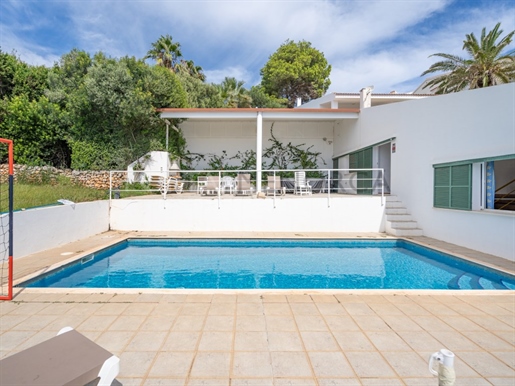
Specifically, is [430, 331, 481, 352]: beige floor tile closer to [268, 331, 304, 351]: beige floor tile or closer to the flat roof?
[268, 331, 304, 351]: beige floor tile

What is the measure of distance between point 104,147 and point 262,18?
9771mm

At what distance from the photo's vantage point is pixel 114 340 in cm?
270

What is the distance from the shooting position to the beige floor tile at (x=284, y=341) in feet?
8.48

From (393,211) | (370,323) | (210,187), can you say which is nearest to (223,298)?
(370,323)

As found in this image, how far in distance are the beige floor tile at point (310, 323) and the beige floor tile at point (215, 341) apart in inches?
31.7

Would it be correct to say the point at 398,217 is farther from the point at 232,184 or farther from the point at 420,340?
the point at 420,340

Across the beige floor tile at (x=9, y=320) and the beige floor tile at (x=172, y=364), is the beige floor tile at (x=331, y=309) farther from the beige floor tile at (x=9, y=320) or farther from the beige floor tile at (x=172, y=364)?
the beige floor tile at (x=9, y=320)

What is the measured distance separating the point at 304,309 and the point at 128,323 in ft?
6.95

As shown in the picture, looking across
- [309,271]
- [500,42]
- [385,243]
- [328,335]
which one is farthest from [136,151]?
[500,42]

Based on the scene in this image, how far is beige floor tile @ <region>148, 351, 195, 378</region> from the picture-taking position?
2.22 metres

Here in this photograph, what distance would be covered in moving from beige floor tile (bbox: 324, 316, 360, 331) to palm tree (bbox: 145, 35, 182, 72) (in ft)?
84.1

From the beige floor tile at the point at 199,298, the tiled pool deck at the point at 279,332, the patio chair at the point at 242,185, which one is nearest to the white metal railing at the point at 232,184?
the patio chair at the point at 242,185

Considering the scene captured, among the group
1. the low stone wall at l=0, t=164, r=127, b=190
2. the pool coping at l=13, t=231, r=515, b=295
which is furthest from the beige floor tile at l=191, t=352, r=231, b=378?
the low stone wall at l=0, t=164, r=127, b=190

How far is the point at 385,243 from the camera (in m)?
8.09
